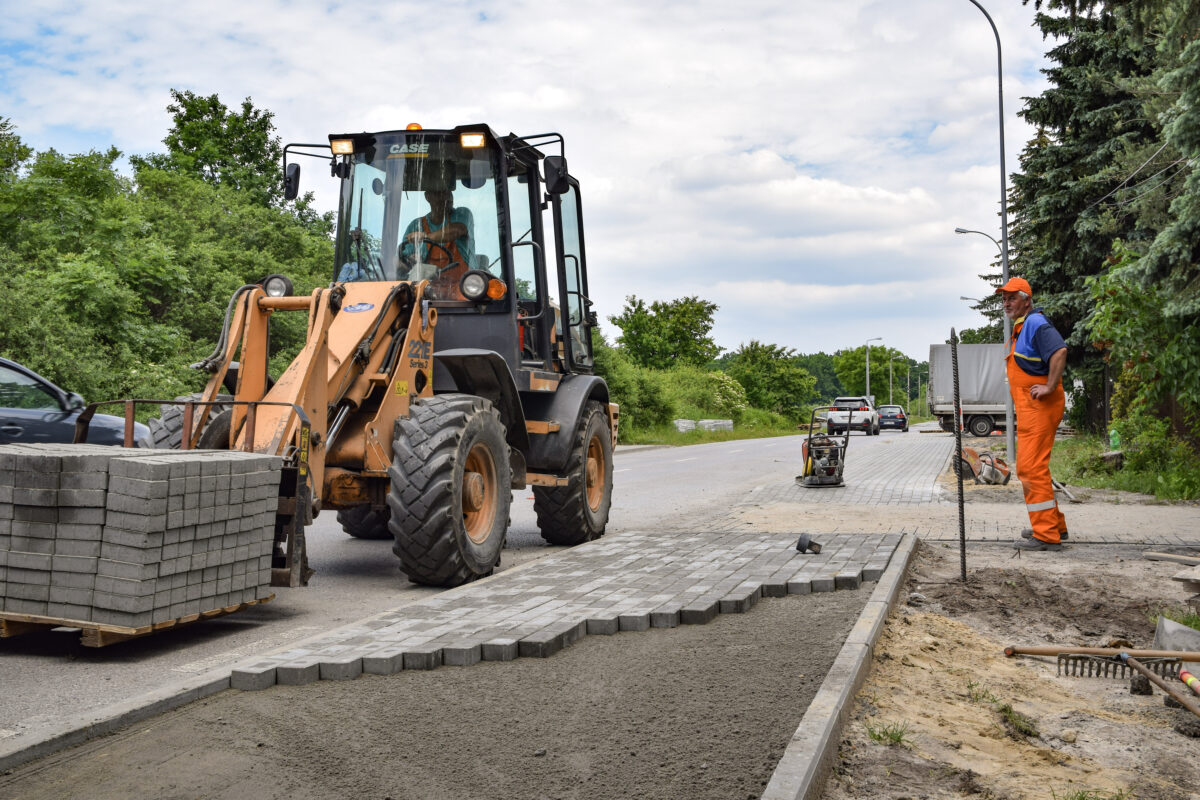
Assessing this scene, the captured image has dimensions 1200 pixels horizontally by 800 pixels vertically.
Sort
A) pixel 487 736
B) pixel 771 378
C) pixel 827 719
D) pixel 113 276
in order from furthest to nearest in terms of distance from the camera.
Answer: pixel 771 378 < pixel 113 276 < pixel 487 736 < pixel 827 719

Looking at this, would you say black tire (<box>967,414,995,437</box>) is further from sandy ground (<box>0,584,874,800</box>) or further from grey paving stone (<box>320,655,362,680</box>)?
grey paving stone (<box>320,655,362,680</box>)

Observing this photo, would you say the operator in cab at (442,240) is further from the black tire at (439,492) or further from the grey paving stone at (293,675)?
the grey paving stone at (293,675)

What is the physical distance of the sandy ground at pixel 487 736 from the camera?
3.64 m

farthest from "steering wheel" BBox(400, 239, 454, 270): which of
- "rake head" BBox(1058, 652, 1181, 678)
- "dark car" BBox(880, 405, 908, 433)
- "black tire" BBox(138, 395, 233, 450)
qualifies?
"dark car" BBox(880, 405, 908, 433)

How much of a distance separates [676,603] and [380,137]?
4.86 m

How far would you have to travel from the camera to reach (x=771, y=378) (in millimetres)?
73625

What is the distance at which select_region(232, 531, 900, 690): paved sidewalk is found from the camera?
16.7ft

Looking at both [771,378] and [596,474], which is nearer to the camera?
[596,474]

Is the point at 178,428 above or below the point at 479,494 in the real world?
above

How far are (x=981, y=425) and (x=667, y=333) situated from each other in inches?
863

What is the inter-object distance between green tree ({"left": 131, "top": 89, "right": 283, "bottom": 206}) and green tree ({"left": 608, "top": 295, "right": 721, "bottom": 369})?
21434 millimetres

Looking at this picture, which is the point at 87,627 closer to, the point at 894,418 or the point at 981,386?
the point at 981,386

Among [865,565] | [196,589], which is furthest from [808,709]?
[865,565]

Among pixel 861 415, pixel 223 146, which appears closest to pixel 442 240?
pixel 223 146
